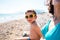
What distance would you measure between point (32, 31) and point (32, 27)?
4 cm

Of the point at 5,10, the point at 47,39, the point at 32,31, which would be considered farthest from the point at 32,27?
the point at 5,10

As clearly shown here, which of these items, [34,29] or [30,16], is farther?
[34,29]

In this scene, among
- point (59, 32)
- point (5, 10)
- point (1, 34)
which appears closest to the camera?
point (59, 32)

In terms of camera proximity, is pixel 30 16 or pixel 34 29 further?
pixel 34 29

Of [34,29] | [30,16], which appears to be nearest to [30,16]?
[30,16]

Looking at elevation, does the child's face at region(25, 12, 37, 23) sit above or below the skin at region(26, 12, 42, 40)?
above

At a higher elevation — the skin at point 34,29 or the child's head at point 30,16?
the child's head at point 30,16

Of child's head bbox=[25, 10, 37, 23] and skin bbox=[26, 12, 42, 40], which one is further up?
child's head bbox=[25, 10, 37, 23]

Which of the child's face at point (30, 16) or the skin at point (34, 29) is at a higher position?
the child's face at point (30, 16)

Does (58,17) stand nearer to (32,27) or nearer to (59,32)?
(59,32)

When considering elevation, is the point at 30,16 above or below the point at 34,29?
above

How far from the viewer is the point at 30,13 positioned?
148cm

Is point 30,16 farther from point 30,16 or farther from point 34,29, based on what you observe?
point 34,29

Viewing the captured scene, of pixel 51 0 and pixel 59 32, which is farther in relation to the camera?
pixel 51 0
